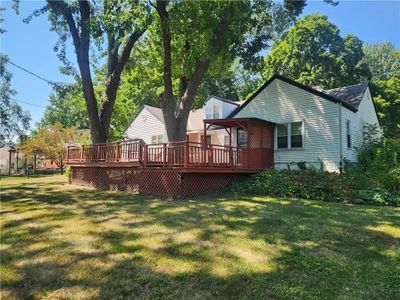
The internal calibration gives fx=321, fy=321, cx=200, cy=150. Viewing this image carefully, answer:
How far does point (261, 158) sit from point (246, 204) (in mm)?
6128

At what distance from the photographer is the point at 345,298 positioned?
3393 millimetres

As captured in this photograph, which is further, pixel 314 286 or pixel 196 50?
pixel 196 50

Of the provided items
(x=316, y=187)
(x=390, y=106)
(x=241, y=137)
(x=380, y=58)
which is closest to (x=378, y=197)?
(x=316, y=187)

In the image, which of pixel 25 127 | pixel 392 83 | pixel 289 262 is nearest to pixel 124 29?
pixel 289 262

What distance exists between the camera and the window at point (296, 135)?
15305mm

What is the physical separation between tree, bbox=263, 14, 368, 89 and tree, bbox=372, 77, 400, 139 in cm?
261

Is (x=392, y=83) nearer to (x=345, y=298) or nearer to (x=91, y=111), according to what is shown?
(x=91, y=111)

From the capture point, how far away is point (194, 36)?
1330 cm

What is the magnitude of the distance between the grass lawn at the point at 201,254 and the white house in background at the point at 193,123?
1401 cm

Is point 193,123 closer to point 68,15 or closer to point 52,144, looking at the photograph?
point 68,15

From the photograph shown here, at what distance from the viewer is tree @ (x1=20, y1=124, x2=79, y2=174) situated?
3312 centimetres

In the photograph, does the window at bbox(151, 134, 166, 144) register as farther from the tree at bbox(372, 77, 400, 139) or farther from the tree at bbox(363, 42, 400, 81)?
the tree at bbox(363, 42, 400, 81)

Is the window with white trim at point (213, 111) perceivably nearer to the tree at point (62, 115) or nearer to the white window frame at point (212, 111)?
the white window frame at point (212, 111)

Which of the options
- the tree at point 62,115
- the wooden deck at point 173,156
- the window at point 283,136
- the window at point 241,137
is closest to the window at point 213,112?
the window at point 241,137
